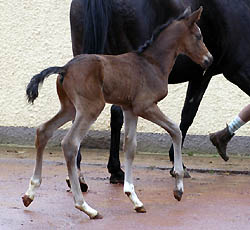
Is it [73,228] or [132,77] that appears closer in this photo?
[73,228]

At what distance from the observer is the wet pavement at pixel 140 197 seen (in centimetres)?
504

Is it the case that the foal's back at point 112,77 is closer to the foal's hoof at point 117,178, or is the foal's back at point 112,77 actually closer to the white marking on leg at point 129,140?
the white marking on leg at point 129,140

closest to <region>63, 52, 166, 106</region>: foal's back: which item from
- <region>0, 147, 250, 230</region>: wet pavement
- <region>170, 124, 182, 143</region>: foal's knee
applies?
<region>170, 124, 182, 143</region>: foal's knee

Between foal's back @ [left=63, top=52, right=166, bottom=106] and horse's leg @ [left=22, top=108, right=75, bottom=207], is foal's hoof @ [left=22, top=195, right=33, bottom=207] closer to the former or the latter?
horse's leg @ [left=22, top=108, right=75, bottom=207]

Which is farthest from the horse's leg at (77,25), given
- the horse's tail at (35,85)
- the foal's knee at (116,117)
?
the horse's tail at (35,85)

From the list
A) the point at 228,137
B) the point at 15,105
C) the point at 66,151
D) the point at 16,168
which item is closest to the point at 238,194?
the point at 228,137

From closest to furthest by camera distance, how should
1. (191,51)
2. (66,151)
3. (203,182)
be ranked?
(66,151), (191,51), (203,182)

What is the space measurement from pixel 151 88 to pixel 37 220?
1.29 metres

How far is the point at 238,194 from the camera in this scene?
21.0 feet

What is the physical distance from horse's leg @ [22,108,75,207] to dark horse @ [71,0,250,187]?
1.11 meters

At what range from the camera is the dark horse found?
646 cm

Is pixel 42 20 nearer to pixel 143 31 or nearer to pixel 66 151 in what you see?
pixel 143 31

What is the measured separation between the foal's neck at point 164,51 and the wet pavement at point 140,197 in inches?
43.4

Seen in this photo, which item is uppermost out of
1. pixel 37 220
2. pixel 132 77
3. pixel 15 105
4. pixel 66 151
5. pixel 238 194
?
pixel 132 77
